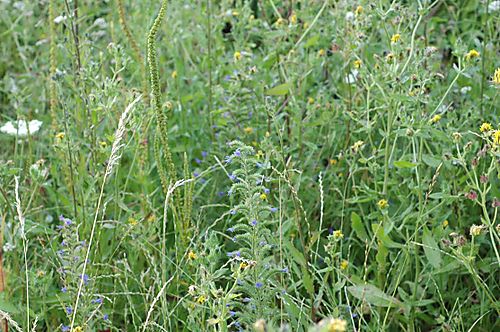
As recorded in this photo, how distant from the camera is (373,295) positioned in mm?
2275

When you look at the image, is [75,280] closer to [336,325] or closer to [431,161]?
[431,161]

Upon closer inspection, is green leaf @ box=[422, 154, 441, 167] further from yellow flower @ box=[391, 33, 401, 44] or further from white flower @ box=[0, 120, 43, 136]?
white flower @ box=[0, 120, 43, 136]

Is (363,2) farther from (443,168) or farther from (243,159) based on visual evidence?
(243,159)

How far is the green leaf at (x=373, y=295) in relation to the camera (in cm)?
226

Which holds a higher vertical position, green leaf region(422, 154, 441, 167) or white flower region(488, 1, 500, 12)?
white flower region(488, 1, 500, 12)

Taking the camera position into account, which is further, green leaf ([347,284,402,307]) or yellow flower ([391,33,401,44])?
yellow flower ([391,33,401,44])

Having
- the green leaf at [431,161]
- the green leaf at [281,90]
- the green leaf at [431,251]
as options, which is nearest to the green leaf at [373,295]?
the green leaf at [431,251]

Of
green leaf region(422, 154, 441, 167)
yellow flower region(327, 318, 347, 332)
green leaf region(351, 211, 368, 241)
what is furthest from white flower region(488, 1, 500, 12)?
yellow flower region(327, 318, 347, 332)

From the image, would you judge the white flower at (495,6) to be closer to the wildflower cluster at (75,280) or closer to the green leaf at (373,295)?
the green leaf at (373,295)

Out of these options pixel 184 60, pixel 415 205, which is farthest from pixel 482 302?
pixel 184 60

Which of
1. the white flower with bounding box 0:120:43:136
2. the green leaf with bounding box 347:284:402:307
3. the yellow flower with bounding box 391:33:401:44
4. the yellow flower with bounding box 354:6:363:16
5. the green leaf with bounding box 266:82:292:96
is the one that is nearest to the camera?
the green leaf with bounding box 347:284:402:307

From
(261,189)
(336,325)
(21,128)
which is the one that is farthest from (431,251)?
(21,128)

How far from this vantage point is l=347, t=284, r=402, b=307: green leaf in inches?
88.9

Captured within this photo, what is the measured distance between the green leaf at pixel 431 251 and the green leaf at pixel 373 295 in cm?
15
